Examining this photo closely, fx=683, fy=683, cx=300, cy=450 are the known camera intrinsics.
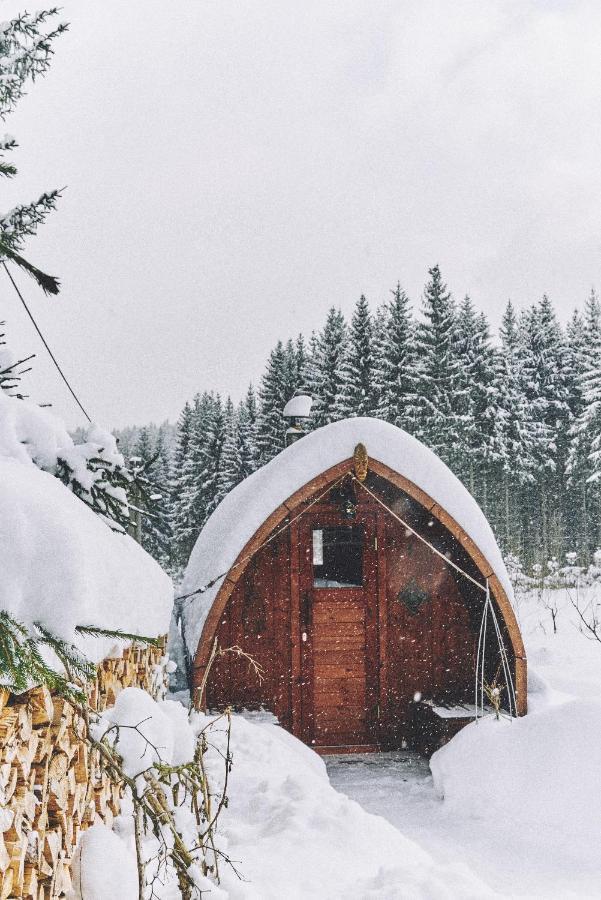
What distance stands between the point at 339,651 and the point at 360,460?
9.01 ft

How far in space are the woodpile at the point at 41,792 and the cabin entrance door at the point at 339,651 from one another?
622 centimetres

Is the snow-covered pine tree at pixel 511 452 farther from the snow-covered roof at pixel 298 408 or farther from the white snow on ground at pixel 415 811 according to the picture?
the white snow on ground at pixel 415 811

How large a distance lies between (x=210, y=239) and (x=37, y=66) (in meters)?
87.2

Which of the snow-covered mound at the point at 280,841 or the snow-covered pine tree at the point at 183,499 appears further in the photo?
the snow-covered pine tree at the point at 183,499

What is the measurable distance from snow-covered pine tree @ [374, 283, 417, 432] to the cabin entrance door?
66.3 feet

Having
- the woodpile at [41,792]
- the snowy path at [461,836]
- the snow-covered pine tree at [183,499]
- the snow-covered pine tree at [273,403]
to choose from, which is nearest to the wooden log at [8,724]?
the woodpile at [41,792]

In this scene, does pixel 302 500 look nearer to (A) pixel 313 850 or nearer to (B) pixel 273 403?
(A) pixel 313 850

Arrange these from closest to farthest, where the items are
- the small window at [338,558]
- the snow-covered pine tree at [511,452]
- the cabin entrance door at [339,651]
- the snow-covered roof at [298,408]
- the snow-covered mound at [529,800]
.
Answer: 1. the snow-covered mound at [529,800]
2. the cabin entrance door at [339,651]
3. the snow-covered roof at [298,408]
4. the small window at [338,558]
5. the snow-covered pine tree at [511,452]

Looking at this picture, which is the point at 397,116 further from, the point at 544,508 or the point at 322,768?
the point at 322,768

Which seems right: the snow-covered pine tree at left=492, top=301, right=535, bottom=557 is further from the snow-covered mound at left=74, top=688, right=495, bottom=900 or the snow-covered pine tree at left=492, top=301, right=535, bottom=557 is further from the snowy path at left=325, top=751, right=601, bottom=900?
the snow-covered mound at left=74, top=688, right=495, bottom=900

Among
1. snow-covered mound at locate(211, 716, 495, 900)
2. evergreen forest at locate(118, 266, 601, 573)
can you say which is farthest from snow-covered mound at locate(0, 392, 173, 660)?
evergreen forest at locate(118, 266, 601, 573)

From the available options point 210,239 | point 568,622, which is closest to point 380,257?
point 210,239

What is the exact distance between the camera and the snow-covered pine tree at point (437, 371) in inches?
1133

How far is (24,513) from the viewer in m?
1.66
